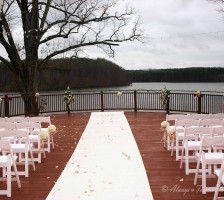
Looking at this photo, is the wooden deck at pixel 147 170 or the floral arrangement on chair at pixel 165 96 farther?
the floral arrangement on chair at pixel 165 96

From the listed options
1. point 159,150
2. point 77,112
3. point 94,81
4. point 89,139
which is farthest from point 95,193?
point 94,81

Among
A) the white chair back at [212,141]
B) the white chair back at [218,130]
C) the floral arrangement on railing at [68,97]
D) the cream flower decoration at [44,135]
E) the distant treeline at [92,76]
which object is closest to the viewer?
the white chair back at [212,141]

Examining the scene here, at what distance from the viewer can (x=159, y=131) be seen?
39.9 feet

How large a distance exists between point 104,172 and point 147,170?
2.80ft

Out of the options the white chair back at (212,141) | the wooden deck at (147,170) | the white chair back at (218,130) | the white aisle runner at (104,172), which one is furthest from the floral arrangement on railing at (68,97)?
the white chair back at (212,141)

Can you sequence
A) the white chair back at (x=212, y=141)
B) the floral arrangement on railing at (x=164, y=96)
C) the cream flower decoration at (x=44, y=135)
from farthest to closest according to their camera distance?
the floral arrangement on railing at (x=164, y=96) < the cream flower decoration at (x=44, y=135) < the white chair back at (x=212, y=141)

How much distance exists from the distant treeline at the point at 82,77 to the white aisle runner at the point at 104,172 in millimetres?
20858

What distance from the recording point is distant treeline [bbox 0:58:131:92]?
30.9m

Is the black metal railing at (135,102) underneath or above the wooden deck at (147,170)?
above

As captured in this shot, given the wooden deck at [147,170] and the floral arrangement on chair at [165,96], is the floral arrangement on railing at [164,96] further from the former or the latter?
the wooden deck at [147,170]

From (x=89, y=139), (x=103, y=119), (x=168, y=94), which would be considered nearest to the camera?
(x=89, y=139)

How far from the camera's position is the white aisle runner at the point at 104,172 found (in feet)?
18.5

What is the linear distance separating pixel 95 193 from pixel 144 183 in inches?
36.9

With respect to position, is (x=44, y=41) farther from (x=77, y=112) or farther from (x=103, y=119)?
(x=103, y=119)
